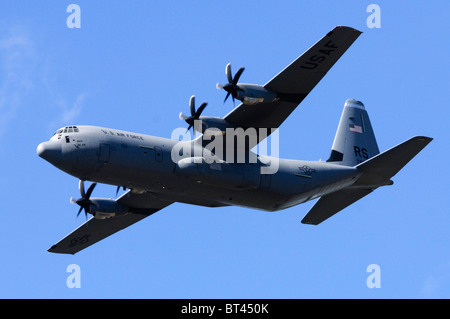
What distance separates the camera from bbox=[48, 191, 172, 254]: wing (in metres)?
36.7

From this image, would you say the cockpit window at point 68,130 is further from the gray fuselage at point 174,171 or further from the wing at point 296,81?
the wing at point 296,81

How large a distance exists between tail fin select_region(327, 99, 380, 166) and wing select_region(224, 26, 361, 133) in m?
4.58

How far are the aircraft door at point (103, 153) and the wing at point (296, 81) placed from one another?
4.87 meters

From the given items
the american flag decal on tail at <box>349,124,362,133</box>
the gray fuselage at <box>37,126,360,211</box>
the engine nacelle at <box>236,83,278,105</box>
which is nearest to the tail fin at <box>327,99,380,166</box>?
the american flag decal on tail at <box>349,124,362,133</box>

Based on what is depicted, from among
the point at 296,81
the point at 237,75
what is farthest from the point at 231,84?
the point at 296,81

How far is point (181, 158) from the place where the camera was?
3189 cm

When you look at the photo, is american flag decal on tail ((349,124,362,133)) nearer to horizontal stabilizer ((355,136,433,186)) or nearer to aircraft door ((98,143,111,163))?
horizontal stabilizer ((355,136,433,186))

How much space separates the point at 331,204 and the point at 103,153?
1090 cm

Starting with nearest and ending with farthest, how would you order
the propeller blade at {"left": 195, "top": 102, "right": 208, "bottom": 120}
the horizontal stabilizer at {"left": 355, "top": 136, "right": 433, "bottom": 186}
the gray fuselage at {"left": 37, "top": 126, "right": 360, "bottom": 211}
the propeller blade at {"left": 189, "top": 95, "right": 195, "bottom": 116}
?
the gray fuselage at {"left": 37, "top": 126, "right": 360, "bottom": 211} → the propeller blade at {"left": 195, "top": 102, "right": 208, "bottom": 120} → the propeller blade at {"left": 189, "top": 95, "right": 195, "bottom": 116} → the horizontal stabilizer at {"left": 355, "top": 136, "right": 433, "bottom": 186}

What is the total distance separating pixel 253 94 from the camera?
31312 millimetres

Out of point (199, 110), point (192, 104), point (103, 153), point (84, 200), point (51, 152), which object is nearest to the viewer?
point (51, 152)

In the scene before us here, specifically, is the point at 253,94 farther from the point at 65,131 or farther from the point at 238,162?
the point at 65,131
